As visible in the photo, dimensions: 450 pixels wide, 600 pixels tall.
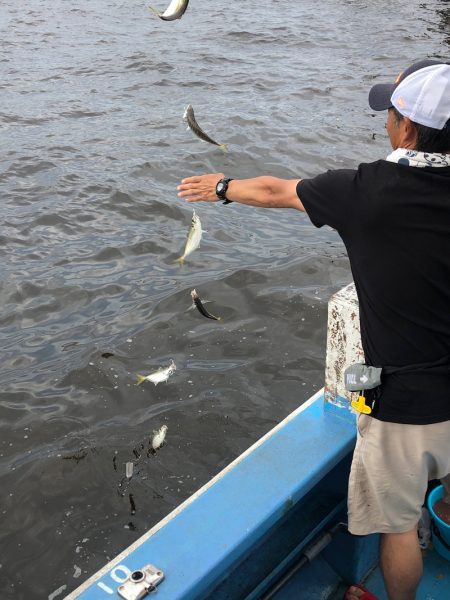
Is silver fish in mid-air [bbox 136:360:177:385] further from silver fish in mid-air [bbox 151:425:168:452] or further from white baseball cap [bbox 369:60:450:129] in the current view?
white baseball cap [bbox 369:60:450:129]

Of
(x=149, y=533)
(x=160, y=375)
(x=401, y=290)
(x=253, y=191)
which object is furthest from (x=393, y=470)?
(x=160, y=375)

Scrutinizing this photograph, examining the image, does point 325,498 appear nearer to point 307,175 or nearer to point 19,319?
point 19,319

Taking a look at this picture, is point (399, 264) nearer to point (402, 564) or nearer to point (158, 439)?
point (402, 564)

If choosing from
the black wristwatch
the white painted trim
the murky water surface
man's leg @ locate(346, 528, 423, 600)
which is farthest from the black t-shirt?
the murky water surface

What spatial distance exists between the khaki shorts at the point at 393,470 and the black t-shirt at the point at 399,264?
0.10m

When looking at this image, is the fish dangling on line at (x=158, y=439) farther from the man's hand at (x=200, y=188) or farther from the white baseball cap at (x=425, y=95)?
the white baseball cap at (x=425, y=95)

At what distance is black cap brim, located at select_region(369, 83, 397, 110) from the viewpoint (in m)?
2.79

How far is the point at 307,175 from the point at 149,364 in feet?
16.2

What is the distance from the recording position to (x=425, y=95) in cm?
254

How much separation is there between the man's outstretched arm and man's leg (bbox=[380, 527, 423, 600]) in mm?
1560

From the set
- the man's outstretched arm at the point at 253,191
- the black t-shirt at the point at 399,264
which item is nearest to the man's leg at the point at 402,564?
the black t-shirt at the point at 399,264

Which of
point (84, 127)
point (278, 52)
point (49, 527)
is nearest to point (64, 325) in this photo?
point (49, 527)

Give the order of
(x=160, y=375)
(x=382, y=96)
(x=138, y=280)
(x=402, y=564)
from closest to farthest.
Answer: (x=382, y=96)
(x=402, y=564)
(x=160, y=375)
(x=138, y=280)

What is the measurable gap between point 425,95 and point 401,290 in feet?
2.47
